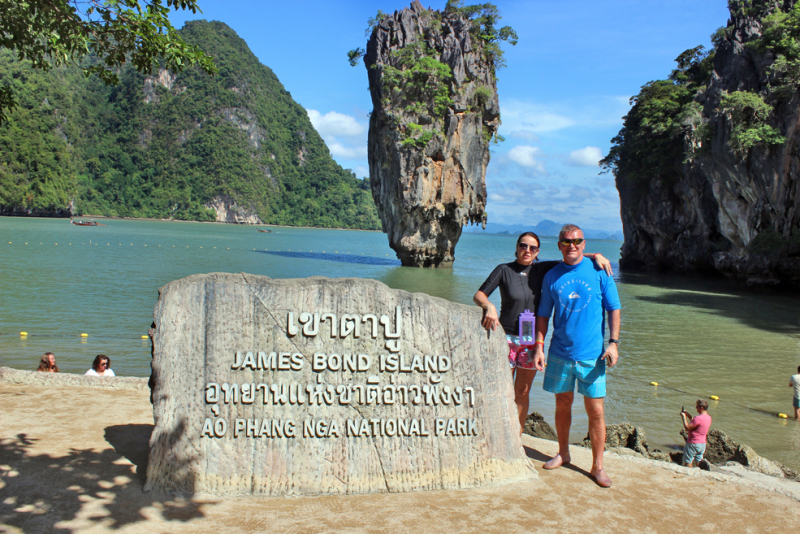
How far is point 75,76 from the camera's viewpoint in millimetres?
136375

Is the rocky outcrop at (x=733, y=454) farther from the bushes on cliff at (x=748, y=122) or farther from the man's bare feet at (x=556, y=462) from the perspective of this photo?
the bushes on cliff at (x=748, y=122)

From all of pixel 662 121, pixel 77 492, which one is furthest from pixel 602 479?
pixel 662 121

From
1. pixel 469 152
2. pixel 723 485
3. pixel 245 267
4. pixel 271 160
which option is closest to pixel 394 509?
pixel 723 485

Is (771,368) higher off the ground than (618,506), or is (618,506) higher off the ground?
(618,506)

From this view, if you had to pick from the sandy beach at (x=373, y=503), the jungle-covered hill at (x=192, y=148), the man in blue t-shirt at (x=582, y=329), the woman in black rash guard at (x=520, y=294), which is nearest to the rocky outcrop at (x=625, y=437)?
the sandy beach at (x=373, y=503)

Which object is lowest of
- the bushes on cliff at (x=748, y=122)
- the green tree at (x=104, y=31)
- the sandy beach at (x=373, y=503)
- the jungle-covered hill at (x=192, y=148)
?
the sandy beach at (x=373, y=503)

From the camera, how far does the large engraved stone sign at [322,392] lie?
4.19 metres

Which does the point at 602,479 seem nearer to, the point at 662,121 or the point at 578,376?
the point at 578,376

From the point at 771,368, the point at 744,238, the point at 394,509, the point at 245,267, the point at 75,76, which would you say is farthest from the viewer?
the point at 75,76

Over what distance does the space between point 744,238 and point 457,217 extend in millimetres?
16835

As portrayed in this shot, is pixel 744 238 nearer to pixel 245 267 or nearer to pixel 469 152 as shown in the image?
pixel 469 152

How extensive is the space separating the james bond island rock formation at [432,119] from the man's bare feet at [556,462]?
31327 millimetres

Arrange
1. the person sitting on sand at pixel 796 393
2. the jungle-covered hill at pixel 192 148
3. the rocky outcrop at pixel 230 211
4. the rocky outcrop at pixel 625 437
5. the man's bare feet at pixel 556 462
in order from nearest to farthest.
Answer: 1. the man's bare feet at pixel 556 462
2. the rocky outcrop at pixel 625 437
3. the person sitting on sand at pixel 796 393
4. the jungle-covered hill at pixel 192 148
5. the rocky outcrop at pixel 230 211

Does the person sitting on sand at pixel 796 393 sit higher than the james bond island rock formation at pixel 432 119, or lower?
lower
